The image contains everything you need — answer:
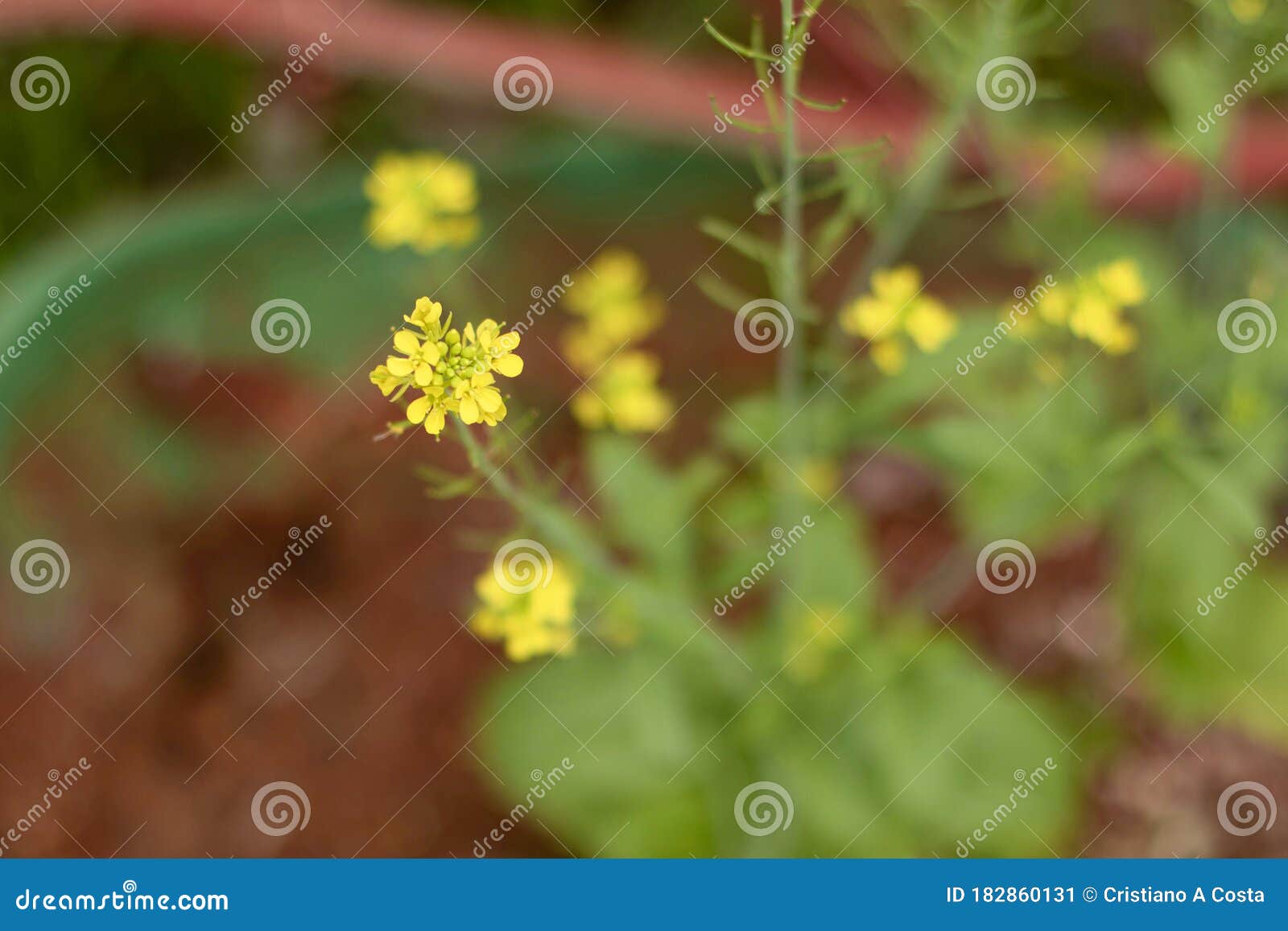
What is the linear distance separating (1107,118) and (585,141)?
4.31 ft

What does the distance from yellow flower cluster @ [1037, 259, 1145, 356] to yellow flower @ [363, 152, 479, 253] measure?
944 millimetres

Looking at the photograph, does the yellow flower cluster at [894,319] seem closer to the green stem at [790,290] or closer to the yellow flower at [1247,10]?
the green stem at [790,290]

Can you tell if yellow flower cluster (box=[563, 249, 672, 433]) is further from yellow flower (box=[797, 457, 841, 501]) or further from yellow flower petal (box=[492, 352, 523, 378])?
yellow flower petal (box=[492, 352, 523, 378])

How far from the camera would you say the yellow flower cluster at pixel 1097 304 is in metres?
1.52

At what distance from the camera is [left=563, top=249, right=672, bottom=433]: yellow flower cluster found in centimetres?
175

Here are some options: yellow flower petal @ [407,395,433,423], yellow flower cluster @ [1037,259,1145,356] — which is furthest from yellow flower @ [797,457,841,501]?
yellow flower petal @ [407,395,433,423]

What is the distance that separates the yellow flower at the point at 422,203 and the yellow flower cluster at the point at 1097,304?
94 centimetres

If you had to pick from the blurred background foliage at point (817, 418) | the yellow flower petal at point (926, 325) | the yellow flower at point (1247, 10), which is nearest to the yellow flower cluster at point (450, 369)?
the blurred background foliage at point (817, 418)

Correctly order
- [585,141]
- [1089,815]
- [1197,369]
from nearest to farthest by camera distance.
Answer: [1197,369] < [585,141] < [1089,815]

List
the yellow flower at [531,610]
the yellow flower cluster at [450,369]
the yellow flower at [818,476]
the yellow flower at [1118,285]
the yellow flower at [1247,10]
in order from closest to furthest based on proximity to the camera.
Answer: the yellow flower cluster at [450,369]
the yellow flower at [531,610]
the yellow flower at [1118,285]
the yellow flower at [1247,10]
the yellow flower at [818,476]

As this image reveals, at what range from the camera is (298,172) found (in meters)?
2.46

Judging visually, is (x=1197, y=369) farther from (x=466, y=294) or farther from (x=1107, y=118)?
(x=466, y=294)

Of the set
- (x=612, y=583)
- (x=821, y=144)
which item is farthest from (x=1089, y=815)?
(x=821, y=144)

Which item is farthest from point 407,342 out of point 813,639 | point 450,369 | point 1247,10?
point 1247,10
